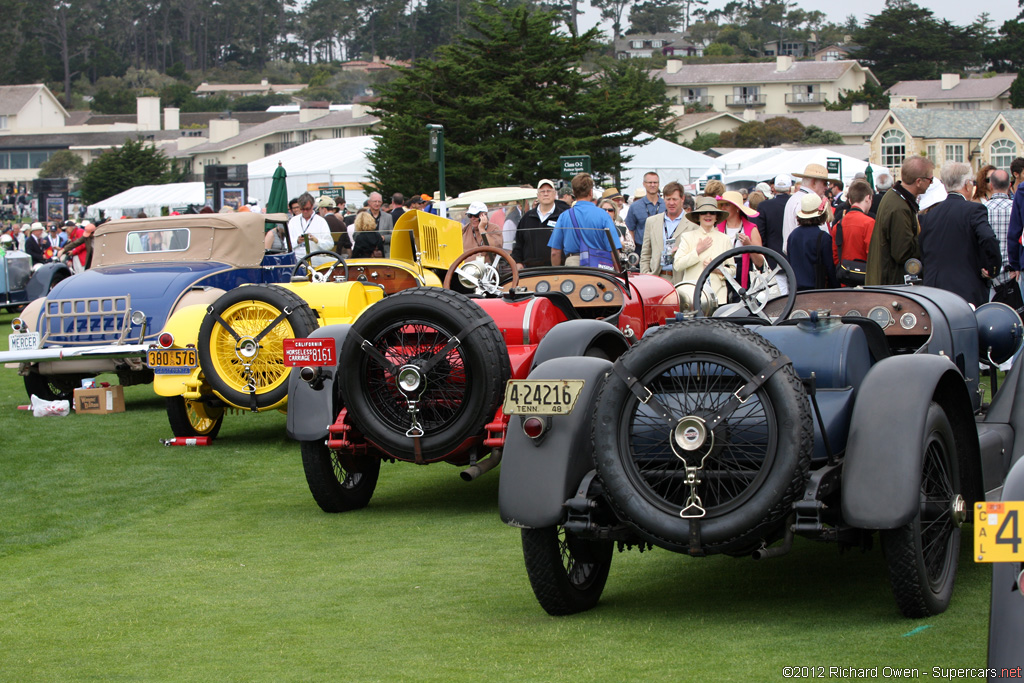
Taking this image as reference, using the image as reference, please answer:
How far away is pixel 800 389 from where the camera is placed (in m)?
4.92

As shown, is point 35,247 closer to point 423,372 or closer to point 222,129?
point 423,372

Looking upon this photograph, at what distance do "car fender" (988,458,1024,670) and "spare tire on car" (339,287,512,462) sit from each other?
4.07 m

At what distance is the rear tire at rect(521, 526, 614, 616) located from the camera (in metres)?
5.38

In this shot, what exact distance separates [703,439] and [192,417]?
7.63m

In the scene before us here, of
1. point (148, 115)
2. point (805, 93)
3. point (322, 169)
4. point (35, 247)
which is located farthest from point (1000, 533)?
point (148, 115)

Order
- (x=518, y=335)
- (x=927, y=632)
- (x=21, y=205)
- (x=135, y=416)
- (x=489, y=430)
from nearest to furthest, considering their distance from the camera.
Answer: (x=927, y=632), (x=489, y=430), (x=518, y=335), (x=135, y=416), (x=21, y=205)

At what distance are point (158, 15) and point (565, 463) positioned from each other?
7365 inches

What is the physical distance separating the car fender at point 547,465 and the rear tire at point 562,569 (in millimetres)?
101

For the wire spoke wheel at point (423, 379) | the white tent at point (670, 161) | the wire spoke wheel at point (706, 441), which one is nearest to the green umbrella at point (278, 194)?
the wire spoke wheel at point (423, 379)

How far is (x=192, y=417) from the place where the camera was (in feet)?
38.0

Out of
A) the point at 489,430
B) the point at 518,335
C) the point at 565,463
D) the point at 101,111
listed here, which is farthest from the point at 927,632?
the point at 101,111

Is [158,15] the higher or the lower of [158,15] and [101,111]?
the higher

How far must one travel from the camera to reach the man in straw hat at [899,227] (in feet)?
32.3

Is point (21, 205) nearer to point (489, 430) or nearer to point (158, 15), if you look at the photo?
point (489, 430)
